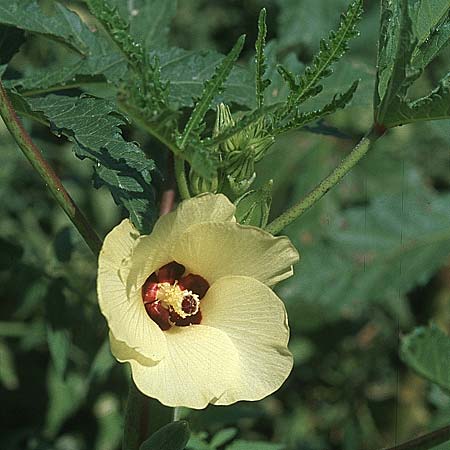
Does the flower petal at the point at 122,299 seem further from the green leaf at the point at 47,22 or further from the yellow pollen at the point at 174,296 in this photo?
the green leaf at the point at 47,22

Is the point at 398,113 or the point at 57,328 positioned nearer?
the point at 398,113

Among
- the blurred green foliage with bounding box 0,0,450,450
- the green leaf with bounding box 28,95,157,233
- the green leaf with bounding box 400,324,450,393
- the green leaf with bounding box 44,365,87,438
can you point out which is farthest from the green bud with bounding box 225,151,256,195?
the green leaf with bounding box 44,365,87,438

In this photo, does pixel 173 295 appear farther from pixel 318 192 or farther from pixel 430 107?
pixel 430 107

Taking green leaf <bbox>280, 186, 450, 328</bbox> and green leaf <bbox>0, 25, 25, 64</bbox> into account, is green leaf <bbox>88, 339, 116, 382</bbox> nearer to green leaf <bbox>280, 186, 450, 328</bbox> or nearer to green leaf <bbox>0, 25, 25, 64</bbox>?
green leaf <bbox>0, 25, 25, 64</bbox>

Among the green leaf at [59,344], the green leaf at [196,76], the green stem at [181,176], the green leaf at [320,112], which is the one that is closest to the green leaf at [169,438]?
the green stem at [181,176]

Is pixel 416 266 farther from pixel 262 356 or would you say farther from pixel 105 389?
pixel 262 356

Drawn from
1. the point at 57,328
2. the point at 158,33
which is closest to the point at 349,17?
the point at 158,33
